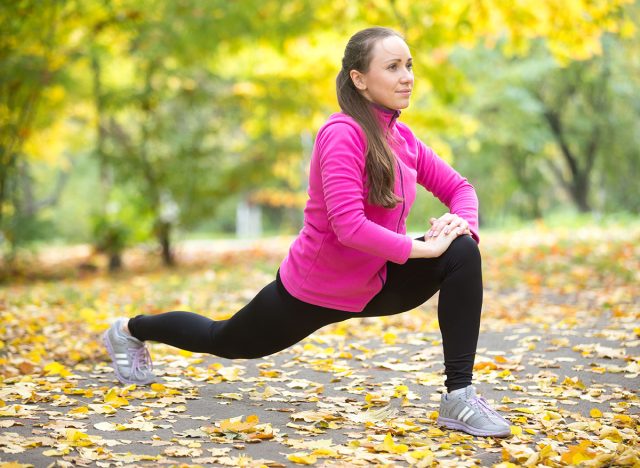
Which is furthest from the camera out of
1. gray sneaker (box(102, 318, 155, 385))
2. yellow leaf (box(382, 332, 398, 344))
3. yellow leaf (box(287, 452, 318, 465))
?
yellow leaf (box(382, 332, 398, 344))

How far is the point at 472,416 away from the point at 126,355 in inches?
75.3

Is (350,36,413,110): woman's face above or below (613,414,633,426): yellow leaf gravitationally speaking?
above

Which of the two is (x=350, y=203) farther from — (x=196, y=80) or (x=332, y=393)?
(x=196, y=80)

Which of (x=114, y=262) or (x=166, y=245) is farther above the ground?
(x=166, y=245)

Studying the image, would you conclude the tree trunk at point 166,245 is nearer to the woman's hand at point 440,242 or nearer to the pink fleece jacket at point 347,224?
the pink fleece jacket at point 347,224

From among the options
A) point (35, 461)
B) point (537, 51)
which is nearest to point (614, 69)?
point (537, 51)

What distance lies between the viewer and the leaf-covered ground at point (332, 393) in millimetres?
2951

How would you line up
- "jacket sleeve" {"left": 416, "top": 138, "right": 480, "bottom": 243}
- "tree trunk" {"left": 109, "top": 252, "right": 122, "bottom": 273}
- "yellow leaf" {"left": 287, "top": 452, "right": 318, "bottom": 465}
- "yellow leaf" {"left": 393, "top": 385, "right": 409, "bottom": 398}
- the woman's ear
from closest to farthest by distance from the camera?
"yellow leaf" {"left": 287, "top": 452, "right": 318, "bottom": 465}
the woman's ear
"jacket sleeve" {"left": 416, "top": 138, "right": 480, "bottom": 243}
"yellow leaf" {"left": 393, "top": 385, "right": 409, "bottom": 398}
"tree trunk" {"left": 109, "top": 252, "right": 122, "bottom": 273}

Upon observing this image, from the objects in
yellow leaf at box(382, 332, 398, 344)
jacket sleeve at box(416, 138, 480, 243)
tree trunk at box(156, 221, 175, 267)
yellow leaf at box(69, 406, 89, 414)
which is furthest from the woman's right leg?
tree trunk at box(156, 221, 175, 267)

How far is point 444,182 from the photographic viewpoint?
12.1 feet

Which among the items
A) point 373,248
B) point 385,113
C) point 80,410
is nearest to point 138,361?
point 80,410

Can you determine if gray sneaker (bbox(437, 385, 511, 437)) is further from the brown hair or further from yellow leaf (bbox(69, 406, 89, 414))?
yellow leaf (bbox(69, 406, 89, 414))

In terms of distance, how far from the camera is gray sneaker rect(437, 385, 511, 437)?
3.19m

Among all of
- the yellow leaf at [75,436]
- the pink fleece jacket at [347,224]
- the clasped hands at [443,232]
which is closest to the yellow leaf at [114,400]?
the yellow leaf at [75,436]
